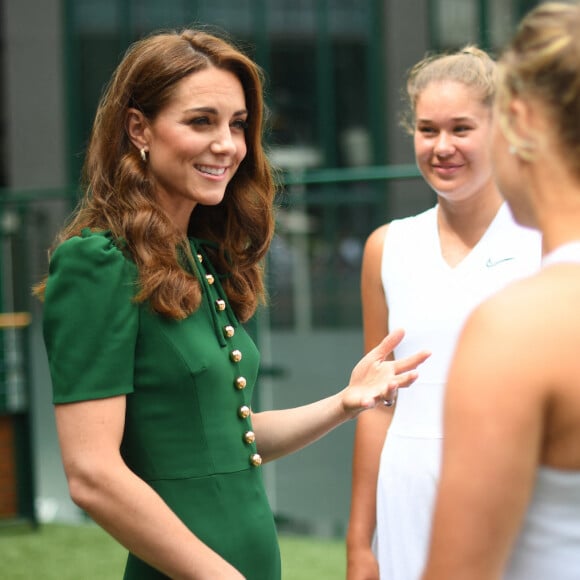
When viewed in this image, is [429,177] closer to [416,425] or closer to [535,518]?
[416,425]

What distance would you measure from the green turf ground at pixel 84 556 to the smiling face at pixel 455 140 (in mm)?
2989

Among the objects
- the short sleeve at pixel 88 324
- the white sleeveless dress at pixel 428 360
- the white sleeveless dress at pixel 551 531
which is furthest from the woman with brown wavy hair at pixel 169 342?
the white sleeveless dress at pixel 551 531

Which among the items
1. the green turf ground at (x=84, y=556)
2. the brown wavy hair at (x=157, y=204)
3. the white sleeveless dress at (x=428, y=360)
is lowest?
the green turf ground at (x=84, y=556)

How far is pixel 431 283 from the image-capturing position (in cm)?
250

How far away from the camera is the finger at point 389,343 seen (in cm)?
209

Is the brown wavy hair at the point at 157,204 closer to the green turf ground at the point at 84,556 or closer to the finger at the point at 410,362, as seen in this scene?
the finger at the point at 410,362

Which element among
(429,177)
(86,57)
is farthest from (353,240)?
(86,57)

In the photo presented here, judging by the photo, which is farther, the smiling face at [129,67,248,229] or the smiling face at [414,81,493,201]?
the smiling face at [414,81,493,201]

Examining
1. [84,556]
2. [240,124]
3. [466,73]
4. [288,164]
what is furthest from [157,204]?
[288,164]

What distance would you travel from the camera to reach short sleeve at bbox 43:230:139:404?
5.91 feet

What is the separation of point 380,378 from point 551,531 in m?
0.94

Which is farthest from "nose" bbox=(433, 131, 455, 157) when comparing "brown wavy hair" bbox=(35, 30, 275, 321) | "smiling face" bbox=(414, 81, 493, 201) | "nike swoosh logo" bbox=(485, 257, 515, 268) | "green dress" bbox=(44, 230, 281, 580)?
"green dress" bbox=(44, 230, 281, 580)

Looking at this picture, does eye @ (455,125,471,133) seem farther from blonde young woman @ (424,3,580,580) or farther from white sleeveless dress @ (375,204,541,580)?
blonde young woman @ (424,3,580,580)

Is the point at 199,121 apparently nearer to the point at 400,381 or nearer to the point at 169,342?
the point at 169,342
